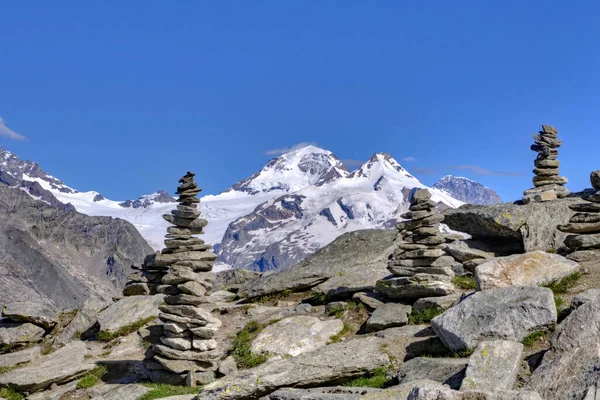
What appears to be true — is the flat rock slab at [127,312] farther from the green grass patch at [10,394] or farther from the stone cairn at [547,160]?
the stone cairn at [547,160]

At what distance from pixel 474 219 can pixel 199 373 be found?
64.1 ft

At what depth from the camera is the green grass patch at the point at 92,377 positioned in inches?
Answer: 890

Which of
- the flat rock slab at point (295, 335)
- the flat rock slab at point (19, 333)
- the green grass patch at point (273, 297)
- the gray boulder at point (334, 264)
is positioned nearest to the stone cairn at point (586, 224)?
the gray boulder at point (334, 264)

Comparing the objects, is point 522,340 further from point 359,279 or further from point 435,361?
point 359,279

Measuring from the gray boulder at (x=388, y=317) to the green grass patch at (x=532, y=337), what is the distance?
6.17m

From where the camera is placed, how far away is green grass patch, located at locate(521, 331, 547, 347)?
52.6 feet

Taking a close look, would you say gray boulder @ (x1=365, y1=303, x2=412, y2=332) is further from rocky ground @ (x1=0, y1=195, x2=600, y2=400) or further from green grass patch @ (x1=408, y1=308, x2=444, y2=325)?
green grass patch @ (x1=408, y1=308, x2=444, y2=325)

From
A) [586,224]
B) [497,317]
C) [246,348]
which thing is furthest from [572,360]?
[586,224]

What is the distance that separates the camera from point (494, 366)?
1320 centimetres

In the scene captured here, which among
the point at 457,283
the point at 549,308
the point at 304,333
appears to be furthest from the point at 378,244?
the point at 549,308

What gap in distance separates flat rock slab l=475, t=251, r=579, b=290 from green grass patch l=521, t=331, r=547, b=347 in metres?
4.02

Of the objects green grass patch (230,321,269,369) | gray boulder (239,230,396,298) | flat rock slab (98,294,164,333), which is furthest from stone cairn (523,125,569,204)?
flat rock slab (98,294,164,333)

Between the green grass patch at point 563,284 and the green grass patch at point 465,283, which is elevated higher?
the green grass patch at point 465,283

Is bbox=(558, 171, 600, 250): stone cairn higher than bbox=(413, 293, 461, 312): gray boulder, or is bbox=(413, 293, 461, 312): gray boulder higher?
bbox=(558, 171, 600, 250): stone cairn
